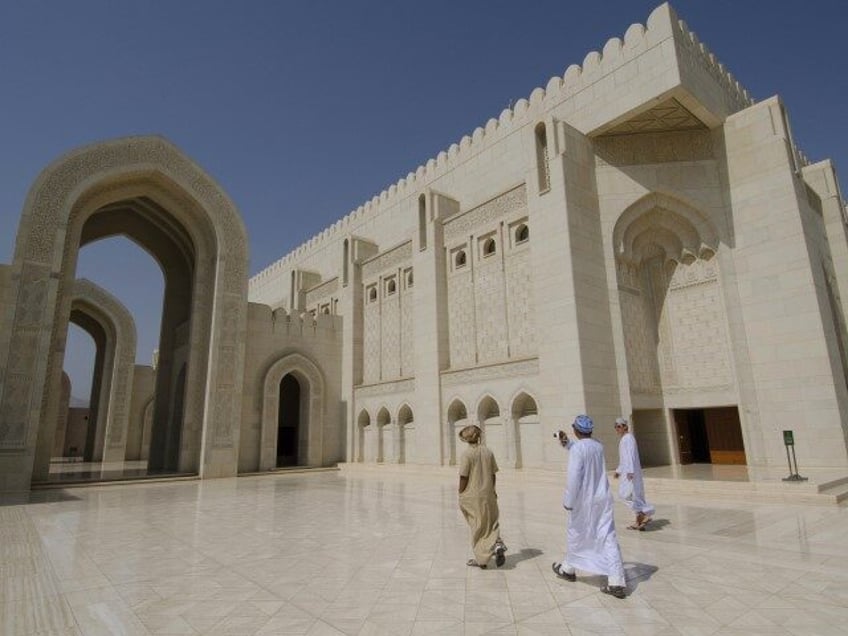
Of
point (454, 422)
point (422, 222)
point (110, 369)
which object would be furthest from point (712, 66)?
point (110, 369)

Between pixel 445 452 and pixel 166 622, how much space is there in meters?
11.2

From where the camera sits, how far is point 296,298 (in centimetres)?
2264

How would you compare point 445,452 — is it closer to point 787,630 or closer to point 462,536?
point 462,536

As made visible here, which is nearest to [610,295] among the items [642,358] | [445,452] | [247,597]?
[642,358]

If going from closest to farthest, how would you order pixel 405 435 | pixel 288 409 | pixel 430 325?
pixel 430 325 < pixel 405 435 < pixel 288 409

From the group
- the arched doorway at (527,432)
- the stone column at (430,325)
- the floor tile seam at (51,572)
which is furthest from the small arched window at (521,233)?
the floor tile seam at (51,572)

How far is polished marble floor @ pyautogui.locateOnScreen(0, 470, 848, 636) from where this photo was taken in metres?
3.25

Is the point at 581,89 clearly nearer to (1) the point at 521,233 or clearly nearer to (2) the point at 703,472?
(1) the point at 521,233

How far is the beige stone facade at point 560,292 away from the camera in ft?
36.5

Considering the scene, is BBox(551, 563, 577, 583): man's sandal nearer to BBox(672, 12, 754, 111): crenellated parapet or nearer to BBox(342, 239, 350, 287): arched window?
BBox(672, 12, 754, 111): crenellated parapet

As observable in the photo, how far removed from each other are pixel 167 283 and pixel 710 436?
17.8 meters

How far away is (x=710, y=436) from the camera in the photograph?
501 inches

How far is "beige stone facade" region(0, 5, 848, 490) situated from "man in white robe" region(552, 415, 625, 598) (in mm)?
6744

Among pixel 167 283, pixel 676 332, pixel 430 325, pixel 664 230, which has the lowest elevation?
pixel 676 332
